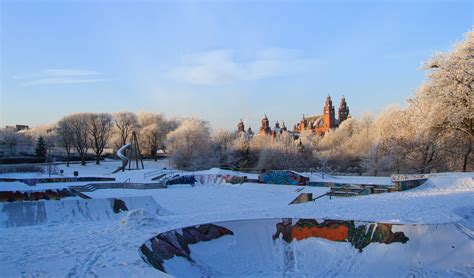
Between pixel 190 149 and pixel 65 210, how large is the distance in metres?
43.6

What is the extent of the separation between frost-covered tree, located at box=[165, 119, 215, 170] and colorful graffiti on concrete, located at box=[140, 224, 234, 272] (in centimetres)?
4652

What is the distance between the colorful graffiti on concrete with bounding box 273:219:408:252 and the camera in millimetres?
12039

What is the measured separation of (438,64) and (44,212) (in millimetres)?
26682

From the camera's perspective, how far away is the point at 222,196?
1042 inches

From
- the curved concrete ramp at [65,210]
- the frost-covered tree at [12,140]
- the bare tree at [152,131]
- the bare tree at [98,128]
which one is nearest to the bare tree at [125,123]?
the bare tree at [152,131]

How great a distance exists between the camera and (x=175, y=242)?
1171cm

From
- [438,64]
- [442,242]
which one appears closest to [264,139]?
[438,64]

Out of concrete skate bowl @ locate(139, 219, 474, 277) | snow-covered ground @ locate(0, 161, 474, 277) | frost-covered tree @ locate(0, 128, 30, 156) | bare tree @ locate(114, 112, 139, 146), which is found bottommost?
concrete skate bowl @ locate(139, 219, 474, 277)

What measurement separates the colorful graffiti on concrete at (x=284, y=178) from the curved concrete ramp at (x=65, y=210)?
11557mm

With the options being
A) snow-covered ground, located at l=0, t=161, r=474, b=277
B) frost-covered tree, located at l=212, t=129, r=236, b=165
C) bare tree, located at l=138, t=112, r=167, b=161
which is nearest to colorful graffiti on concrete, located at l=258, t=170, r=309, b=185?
snow-covered ground, located at l=0, t=161, r=474, b=277

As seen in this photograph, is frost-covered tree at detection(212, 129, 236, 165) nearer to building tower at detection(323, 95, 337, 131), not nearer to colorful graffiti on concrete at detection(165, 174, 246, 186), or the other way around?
colorful graffiti on concrete at detection(165, 174, 246, 186)

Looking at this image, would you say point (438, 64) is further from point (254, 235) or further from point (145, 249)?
point (145, 249)

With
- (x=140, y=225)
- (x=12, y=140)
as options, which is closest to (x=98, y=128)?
(x=12, y=140)

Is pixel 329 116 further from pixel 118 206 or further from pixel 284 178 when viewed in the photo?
pixel 118 206
